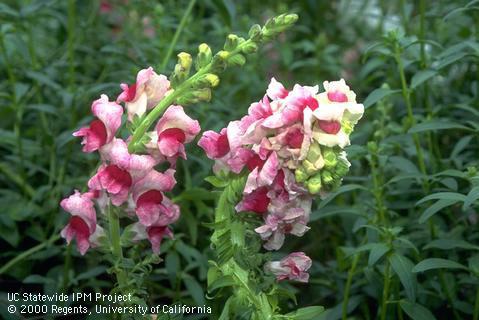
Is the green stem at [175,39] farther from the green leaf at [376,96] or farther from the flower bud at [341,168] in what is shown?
the flower bud at [341,168]

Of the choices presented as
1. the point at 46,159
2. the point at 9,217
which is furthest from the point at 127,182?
the point at 46,159

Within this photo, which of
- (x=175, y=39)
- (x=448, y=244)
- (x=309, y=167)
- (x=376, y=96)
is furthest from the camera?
(x=175, y=39)

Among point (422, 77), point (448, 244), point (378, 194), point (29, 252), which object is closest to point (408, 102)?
point (422, 77)

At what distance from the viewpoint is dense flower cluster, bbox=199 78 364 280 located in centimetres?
116

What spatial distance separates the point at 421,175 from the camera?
5.47 feet

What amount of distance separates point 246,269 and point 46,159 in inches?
43.4

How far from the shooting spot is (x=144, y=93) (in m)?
1.30

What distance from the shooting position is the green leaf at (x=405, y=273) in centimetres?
147

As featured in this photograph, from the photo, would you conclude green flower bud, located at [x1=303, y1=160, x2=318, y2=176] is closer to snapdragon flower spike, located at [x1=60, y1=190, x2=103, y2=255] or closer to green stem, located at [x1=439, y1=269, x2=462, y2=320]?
snapdragon flower spike, located at [x1=60, y1=190, x2=103, y2=255]

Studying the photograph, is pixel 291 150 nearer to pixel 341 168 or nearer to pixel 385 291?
pixel 341 168

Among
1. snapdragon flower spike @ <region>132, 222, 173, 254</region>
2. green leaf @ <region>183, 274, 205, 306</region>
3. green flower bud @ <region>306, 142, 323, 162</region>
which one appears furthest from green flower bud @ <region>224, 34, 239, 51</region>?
green leaf @ <region>183, 274, 205, 306</region>

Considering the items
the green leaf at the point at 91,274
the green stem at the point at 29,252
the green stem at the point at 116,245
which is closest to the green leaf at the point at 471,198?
the green stem at the point at 116,245

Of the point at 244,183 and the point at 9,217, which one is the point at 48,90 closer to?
the point at 9,217

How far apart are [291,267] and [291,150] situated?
0.74 ft
